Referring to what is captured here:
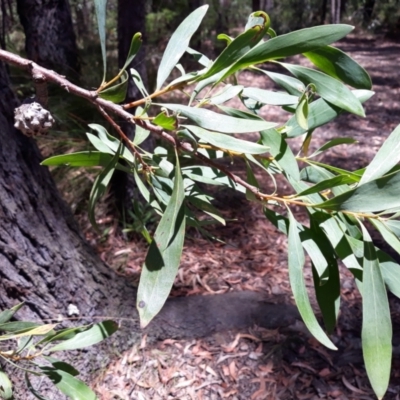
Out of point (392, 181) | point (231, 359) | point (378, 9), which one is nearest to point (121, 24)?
point (231, 359)

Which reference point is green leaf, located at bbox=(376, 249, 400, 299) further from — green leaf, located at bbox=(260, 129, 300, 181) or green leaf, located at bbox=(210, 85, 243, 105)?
green leaf, located at bbox=(210, 85, 243, 105)

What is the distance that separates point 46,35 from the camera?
4020 millimetres

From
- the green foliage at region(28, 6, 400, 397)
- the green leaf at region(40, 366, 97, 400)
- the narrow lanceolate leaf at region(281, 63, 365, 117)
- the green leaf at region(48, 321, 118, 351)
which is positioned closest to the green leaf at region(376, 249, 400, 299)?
the green foliage at region(28, 6, 400, 397)

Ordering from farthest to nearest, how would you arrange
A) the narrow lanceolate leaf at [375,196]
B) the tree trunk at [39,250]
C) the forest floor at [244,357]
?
the forest floor at [244,357], the tree trunk at [39,250], the narrow lanceolate leaf at [375,196]

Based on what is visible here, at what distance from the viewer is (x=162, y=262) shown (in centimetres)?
65

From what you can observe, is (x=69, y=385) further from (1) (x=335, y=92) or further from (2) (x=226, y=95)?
(1) (x=335, y=92)

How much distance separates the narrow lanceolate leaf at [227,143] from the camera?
63 cm

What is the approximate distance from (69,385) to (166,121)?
32.5 inches

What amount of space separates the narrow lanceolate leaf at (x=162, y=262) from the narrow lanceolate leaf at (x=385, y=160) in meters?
0.28

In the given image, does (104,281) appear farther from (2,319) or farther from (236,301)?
(2,319)

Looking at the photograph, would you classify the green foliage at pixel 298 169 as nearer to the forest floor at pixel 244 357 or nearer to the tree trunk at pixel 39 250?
the tree trunk at pixel 39 250

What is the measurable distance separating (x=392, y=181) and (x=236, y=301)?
1.69 m

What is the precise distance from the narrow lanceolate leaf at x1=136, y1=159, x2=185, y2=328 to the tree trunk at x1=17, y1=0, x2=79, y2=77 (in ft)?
11.3

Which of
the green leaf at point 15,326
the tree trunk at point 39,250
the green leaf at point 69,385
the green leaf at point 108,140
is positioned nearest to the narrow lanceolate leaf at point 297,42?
the green leaf at point 108,140
